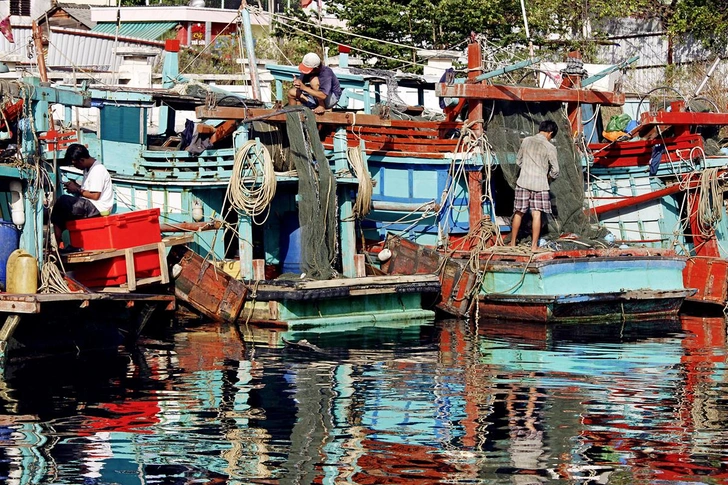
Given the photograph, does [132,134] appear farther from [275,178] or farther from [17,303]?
[17,303]

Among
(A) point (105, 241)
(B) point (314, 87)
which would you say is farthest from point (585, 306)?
(A) point (105, 241)

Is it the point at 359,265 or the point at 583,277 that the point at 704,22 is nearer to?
the point at 583,277

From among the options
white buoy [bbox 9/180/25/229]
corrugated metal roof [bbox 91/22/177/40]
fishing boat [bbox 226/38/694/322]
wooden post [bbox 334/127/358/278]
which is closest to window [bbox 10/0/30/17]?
corrugated metal roof [bbox 91/22/177/40]

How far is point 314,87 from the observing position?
59.0 feet

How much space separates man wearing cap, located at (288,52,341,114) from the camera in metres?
17.8

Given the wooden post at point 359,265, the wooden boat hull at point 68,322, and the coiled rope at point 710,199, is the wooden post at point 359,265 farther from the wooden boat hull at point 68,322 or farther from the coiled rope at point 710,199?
the coiled rope at point 710,199

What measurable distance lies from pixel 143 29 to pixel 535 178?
22.4 meters

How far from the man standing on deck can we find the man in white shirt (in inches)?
235

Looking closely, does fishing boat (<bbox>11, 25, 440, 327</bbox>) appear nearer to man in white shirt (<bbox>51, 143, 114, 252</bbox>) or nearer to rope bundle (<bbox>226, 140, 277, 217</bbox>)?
rope bundle (<bbox>226, 140, 277, 217</bbox>)

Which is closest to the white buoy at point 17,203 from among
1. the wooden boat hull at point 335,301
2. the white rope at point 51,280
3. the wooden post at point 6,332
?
the white rope at point 51,280

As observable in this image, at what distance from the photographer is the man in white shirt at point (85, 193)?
15.7 meters

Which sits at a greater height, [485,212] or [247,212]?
[247,212]

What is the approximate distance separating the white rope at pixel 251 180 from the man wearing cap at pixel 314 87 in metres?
1.32

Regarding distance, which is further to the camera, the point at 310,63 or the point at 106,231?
the point at 310,63
